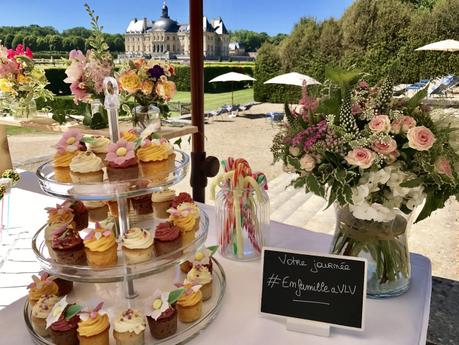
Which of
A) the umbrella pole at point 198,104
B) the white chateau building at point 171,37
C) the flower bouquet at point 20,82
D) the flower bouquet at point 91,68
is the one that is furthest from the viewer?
the white chateau building at point 171,37

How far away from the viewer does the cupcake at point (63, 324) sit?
0.65m

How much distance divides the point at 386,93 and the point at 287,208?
3244 millimetres

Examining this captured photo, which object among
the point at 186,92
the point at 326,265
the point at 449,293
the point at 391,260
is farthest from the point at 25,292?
the point at 186,92

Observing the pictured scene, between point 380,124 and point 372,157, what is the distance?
0.18 feet

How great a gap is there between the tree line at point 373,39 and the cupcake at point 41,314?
10454 millimetres

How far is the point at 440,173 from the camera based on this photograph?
0.66 m

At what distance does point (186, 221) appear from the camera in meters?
0.84

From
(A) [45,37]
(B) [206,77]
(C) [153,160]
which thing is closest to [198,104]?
(C) [153,160]

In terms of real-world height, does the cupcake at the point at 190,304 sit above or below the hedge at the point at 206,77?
below

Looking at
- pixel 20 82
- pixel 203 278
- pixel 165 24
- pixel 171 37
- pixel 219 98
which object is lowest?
pixel 219 98

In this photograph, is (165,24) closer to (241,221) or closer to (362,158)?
(241,221)

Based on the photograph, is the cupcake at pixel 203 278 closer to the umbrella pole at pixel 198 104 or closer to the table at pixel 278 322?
the table at pixel 278 322

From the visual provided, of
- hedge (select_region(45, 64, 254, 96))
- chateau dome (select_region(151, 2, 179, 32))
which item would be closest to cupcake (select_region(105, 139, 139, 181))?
hedge (select_region(45, 64, 254, 96))

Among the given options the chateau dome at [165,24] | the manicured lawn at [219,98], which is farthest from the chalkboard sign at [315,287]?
the chateau dome at [165,24]
